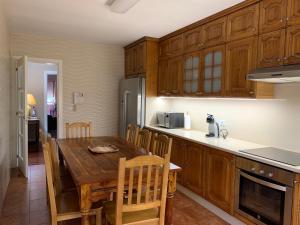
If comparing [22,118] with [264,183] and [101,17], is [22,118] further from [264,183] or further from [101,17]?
[264,183]

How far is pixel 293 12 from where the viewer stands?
2.22 meters

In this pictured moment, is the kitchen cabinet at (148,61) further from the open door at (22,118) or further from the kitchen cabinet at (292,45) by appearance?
the kitchen cabinet at (292,45)

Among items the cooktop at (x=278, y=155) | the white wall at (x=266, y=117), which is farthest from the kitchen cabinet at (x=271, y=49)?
the cooktop at (x=278, y=155)

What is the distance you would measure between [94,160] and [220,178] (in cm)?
145

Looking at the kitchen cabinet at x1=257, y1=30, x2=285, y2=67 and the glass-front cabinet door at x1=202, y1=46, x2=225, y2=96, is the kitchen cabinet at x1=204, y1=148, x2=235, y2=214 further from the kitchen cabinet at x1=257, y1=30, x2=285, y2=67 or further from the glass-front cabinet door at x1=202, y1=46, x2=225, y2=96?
the kitchen cabinet at x1=257, y1=30, x2=285, y2=67

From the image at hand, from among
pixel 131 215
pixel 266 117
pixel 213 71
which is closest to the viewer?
pixel 131 215

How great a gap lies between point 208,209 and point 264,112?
138cm

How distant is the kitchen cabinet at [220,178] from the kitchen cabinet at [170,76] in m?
1.41

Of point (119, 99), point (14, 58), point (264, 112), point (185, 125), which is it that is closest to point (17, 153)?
point (14, 58)

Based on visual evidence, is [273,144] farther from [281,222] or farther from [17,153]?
[17,153]

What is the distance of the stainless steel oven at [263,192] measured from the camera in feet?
6.68

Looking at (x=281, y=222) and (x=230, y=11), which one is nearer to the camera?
(x=281, y=222)

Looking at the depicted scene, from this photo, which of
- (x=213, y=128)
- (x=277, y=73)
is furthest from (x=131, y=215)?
(x=213, y=128)

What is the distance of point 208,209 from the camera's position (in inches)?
117
